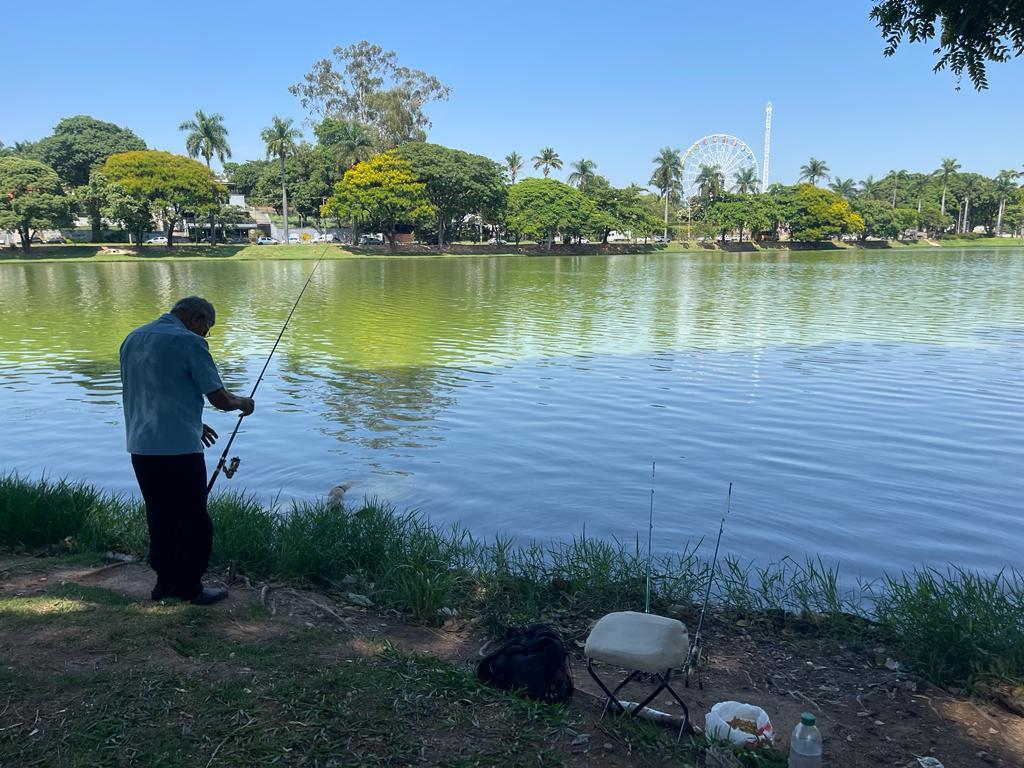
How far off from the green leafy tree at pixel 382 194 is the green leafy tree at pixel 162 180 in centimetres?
1178

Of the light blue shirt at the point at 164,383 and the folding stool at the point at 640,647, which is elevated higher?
the light blue shirt at the point at 164,383

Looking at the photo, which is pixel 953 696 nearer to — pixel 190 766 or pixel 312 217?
pixel 190 766

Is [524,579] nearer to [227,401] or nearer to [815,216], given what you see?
[227,401]

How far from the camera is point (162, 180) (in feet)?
215

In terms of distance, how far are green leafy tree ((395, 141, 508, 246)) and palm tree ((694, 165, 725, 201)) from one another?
3958 centimetres

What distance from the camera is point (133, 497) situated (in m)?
7.66

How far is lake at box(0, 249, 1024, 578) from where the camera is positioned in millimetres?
7617

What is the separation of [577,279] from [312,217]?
56.9 m

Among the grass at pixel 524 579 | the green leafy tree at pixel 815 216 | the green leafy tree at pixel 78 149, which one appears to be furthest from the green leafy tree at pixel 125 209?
the green leafy tree at pixel 815 216

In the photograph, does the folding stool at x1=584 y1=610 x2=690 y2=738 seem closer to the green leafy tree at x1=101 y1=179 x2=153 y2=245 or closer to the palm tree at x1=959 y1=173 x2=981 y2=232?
the green leafy tree at x1=101 y1=179 x2=153 y2=245

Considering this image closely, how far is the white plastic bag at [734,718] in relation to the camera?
3277 millimetres

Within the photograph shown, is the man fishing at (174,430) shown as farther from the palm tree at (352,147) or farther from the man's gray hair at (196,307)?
the palm tree at (352,147)

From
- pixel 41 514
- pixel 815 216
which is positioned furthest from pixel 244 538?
pixel 815 216

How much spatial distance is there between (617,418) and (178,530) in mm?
7768
